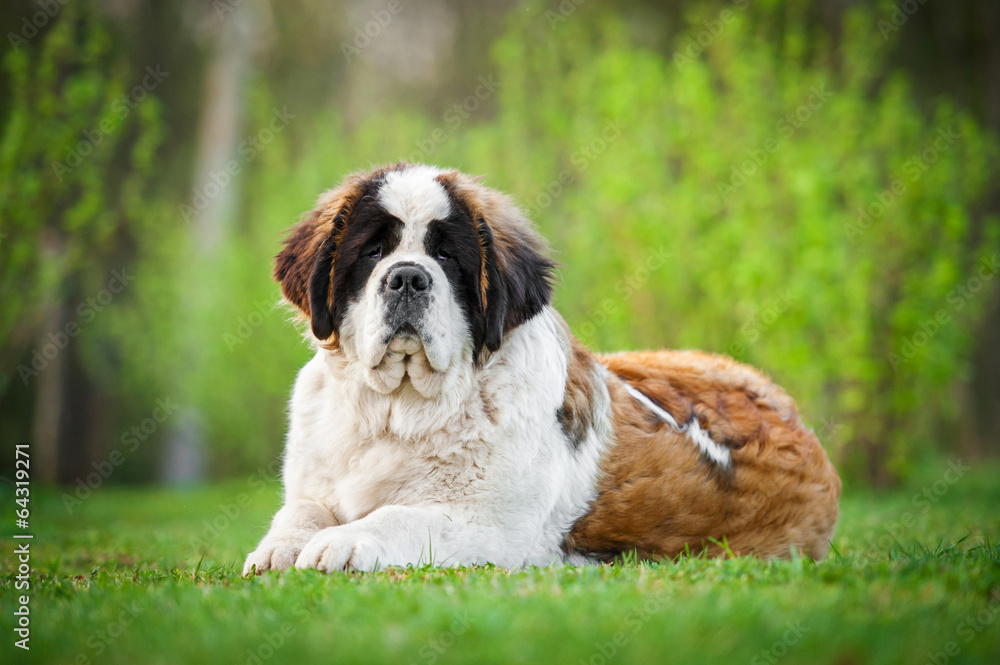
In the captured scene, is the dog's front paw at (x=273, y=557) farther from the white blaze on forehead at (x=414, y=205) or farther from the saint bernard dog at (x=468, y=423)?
the white blaze on forehead at (x=414, y=205)

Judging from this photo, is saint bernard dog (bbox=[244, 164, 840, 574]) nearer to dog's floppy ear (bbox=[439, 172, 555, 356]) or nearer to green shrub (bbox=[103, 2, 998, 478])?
dog's floppy ear (bbox=[439, 172, 555, 356])

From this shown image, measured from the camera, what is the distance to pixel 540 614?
7.80 ft

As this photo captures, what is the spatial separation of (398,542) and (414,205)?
1.45 meters

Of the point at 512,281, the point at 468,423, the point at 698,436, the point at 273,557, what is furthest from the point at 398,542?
the point at 698,436

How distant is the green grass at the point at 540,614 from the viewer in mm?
2107

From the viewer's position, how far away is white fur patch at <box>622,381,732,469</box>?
4.12 m

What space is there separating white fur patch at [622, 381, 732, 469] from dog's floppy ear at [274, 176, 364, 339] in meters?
1.53

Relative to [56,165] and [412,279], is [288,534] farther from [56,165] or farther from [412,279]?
[56,165]

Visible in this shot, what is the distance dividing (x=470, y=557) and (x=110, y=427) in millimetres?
12187

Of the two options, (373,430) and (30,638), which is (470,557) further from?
(30,638)

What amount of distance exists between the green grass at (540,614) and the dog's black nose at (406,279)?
3.73 ft

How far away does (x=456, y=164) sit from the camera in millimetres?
11875

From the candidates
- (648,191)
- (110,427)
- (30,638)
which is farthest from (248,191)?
(30,638)

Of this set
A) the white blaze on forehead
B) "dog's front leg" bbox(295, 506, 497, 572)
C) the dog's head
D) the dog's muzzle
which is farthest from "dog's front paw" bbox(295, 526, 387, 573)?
the white blaze on forehead
